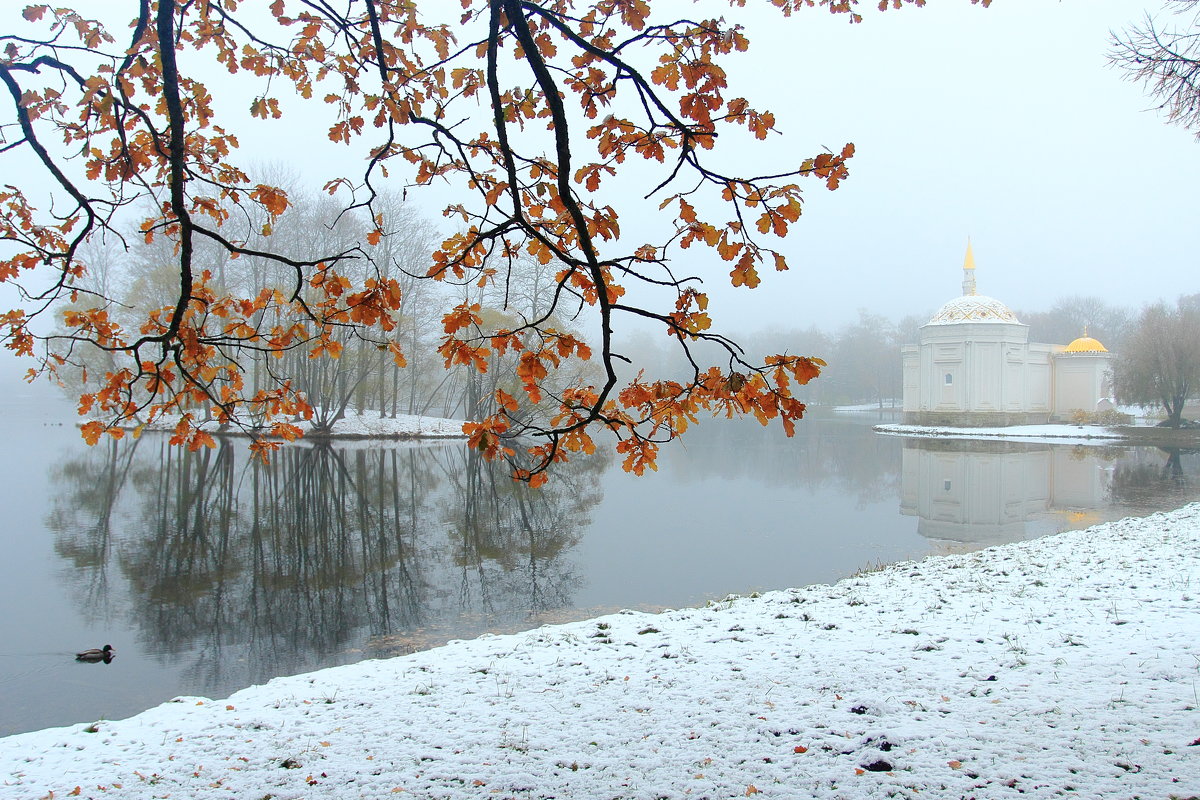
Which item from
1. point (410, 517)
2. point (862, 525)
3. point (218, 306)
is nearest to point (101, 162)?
point (218, 306)

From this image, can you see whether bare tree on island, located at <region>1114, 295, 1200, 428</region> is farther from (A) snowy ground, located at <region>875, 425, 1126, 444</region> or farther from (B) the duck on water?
(B) the duck on water

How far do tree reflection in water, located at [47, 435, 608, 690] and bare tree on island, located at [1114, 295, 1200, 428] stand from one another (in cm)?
3455

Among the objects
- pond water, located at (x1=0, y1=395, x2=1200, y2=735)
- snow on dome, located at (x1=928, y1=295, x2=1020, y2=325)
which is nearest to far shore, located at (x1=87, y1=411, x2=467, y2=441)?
pond water, located at (x1=0, y1=395, x2=1200, y2=735)

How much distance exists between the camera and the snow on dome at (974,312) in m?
44.2

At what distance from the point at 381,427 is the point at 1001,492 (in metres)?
25.4

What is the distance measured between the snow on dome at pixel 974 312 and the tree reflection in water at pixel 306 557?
33.9m

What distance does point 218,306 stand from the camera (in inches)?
142

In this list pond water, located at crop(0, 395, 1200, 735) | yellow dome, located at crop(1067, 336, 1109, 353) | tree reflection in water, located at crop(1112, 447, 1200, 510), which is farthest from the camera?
Result: yellow dome, located at crop(1067, 336, 1109, 353)

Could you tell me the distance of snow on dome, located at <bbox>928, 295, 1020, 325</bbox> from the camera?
4425 cm

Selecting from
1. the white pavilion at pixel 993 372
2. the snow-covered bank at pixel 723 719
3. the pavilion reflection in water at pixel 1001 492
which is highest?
the white pavilion at pixel 993 372

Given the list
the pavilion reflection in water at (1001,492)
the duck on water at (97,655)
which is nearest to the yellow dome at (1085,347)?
the pavilion reflection in water at (1001,492)

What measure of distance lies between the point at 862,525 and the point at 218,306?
12.6 meters

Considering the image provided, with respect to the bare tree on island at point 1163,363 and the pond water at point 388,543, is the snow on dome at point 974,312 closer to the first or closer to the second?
the bare tree on island at point 1163,363

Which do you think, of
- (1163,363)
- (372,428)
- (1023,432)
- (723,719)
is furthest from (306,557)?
(1163,363)
